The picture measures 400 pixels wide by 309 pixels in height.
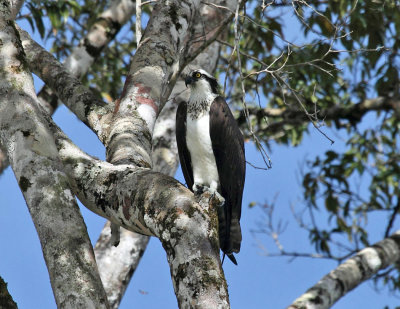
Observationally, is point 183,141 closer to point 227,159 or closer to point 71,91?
point 227,159

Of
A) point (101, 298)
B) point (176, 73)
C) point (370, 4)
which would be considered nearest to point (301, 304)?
point (176, 73)

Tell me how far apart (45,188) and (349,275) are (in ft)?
11.4

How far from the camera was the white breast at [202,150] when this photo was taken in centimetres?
437

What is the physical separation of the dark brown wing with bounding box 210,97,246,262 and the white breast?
66 mm

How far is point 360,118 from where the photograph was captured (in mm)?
7793

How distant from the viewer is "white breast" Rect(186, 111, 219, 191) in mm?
4371

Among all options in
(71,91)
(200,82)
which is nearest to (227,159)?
(200,82)

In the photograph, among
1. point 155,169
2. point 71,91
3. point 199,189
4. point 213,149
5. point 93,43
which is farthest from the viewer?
point 93,43

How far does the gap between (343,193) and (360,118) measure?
1.00m

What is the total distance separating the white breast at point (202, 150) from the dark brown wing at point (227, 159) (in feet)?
0.22

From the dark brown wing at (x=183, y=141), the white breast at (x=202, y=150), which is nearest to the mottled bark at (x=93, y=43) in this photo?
the dark brown wing at (x=183, y=141)

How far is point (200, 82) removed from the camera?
463cm

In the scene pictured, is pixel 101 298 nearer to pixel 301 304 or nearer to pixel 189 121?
pixel 189 121

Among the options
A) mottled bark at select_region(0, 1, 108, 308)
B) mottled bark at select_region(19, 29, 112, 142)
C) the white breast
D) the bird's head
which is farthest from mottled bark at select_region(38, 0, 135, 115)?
mottled bark at select_region(0, 1, 108, 308)
